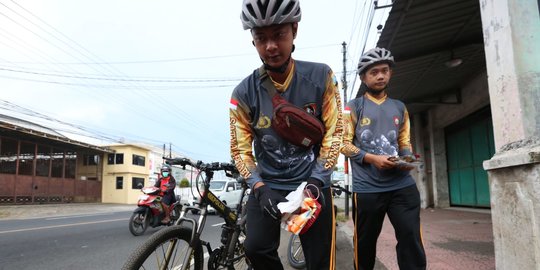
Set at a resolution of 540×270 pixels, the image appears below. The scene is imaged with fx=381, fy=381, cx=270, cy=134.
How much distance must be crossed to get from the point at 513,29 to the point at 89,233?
8.55 metres

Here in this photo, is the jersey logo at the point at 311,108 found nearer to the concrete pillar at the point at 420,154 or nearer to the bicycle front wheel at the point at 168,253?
the bicycle front wheel at the point at 168,253

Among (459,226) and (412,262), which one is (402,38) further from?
(412,262)

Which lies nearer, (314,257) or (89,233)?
(314,257)

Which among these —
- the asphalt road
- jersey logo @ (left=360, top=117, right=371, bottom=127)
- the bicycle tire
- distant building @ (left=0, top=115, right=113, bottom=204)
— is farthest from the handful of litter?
distant building @ (left=0, top=115, right=113, bottom=204)

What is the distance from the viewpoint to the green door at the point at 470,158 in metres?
9.84

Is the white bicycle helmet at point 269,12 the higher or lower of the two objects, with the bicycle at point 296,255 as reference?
higher

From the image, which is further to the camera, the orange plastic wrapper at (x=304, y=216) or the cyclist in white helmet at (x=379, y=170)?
the cyclist in white helmet at (x=379, y=170)

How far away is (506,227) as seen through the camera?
284cm

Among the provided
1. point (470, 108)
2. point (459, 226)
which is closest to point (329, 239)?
point (459, 226)

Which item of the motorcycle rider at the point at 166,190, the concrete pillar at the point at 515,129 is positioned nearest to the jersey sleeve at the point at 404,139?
the concrete pillar at the point at 515,129

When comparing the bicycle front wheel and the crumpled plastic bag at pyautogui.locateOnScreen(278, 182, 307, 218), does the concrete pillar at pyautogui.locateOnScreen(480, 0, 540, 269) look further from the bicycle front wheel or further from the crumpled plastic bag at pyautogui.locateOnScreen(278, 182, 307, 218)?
the bicycle front wheel

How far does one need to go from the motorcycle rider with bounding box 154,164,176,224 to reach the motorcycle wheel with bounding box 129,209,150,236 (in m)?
0.45

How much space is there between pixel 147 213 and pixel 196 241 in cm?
618

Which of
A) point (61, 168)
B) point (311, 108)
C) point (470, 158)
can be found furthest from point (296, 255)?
point (61, 168)
